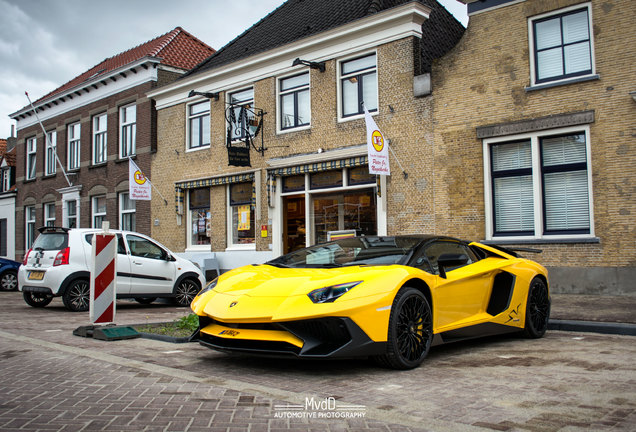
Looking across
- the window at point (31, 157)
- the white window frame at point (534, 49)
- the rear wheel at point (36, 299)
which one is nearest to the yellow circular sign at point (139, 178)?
the rear wheel at point (36, 299)

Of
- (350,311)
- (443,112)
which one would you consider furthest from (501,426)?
(443,112)

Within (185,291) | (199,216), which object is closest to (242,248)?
(199,216)

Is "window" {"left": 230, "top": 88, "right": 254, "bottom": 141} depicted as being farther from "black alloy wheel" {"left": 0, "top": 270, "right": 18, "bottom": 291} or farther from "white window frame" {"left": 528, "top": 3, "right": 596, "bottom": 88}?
"white window frame" {"left": 528, "top": 3, "right": 596, "bottom": 88}

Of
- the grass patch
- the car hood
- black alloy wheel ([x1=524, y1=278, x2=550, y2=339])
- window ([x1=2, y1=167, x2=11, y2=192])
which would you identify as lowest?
the grass patch

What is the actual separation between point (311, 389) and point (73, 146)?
84.1ft

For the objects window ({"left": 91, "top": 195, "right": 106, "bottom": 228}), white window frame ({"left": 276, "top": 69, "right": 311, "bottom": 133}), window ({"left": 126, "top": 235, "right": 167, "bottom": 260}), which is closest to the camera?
window ({"left": 126, "top": 235, "right": 167, "bottom": 260})

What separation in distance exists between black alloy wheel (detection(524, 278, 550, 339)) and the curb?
0.82 meters

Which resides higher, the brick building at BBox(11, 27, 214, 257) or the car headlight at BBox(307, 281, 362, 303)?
the brick building at BBox(11, 27, 214, 257)

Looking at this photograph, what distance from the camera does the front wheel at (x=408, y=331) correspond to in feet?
16.2

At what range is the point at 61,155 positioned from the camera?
90.2 feet

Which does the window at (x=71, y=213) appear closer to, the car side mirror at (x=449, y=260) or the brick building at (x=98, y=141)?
the brick building at (x=98, y=141)

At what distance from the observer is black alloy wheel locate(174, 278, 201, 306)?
41.5 feet

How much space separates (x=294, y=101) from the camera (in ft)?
57.4

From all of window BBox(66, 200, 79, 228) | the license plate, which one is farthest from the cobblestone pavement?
window BBox(66, 200, 79, 228)
